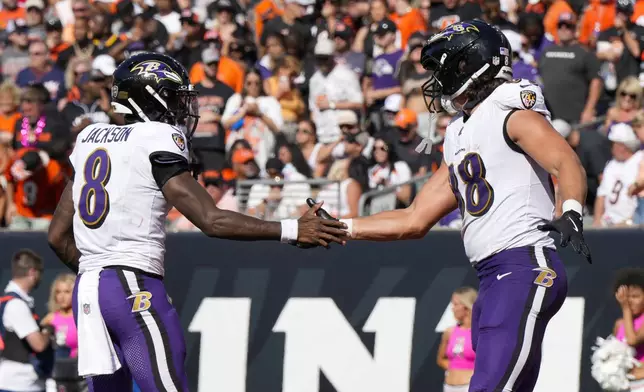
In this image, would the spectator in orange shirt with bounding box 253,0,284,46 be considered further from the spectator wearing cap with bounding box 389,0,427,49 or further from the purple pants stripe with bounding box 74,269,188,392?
the purple pants stripe with bounding box 74,269,188,392

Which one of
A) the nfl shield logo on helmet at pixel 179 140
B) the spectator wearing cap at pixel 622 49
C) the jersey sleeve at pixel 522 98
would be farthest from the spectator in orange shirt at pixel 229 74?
the jersey sleeve at pixel 522 98

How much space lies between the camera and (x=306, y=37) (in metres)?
14.2

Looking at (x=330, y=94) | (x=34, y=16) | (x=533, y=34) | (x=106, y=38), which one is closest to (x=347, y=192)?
(x=330, y=94)

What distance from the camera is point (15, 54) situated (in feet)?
51.1

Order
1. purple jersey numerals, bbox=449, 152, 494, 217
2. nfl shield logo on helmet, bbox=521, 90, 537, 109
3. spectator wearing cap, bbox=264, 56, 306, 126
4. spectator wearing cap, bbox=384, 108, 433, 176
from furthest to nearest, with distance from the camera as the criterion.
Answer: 1. spectator wearing cap, bbox=264, 56, 306, 126
2. spectator wearing cap, bbox=384, 108, 433, 176
3. purple jersey numerals, bbox=449, 152, 494, 217
4. nfl shield logo on helmet, bbox=521, 90, 537, 109

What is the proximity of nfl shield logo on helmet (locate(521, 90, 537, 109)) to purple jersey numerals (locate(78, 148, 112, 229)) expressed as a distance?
6.36 feet

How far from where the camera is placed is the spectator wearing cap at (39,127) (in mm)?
11969

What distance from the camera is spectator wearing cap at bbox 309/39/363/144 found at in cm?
1254

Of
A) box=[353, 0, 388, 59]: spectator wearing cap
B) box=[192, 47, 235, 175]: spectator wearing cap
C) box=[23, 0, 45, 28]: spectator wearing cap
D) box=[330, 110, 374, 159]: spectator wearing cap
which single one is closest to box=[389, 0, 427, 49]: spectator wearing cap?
box=[353, 0, 388, 59]: spectator wearing cap

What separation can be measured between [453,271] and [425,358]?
64 centimetres

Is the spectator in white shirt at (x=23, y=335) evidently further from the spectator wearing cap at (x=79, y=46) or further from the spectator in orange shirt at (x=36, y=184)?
the spectator wearing cap at (x=79, y=46)

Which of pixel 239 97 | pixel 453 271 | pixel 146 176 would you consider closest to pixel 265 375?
pixel 453 271

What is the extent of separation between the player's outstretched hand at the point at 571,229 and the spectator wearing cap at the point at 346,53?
783 centimetres

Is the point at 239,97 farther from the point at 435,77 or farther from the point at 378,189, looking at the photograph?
the point at 435,77
